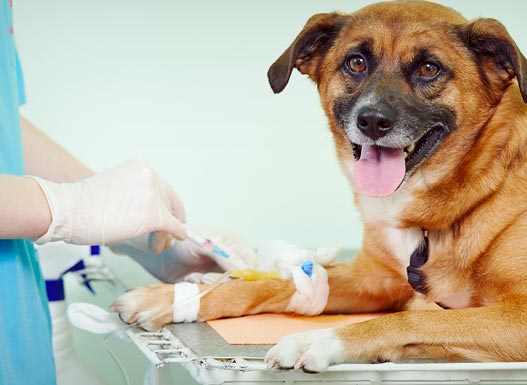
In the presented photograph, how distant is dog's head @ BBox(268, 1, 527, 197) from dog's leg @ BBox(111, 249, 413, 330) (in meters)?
0.28

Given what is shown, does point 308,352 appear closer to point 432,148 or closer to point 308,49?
→ point 432,148

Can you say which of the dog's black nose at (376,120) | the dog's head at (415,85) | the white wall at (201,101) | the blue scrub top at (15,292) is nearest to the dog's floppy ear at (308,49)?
the dog's head at (415,85)

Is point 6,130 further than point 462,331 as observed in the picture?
Yes

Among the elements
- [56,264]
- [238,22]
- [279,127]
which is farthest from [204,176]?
[56,264]

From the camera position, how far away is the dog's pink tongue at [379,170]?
51.2 inches

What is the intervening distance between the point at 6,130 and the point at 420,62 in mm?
780

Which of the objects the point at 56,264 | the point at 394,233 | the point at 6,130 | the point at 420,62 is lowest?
the point at 56,264

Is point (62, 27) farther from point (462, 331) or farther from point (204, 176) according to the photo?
point (462, 331)

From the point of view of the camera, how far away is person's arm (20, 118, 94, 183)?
160 cm

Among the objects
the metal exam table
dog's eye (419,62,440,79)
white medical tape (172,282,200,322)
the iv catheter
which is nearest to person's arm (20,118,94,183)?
the iv catheter

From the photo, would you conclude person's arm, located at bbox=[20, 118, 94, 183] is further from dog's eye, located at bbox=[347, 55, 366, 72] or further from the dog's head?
dog's eye, located at bbox=[347, 55, 366, 72]

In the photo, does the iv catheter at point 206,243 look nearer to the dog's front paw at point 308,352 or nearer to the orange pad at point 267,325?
the orange pad at point 267,325

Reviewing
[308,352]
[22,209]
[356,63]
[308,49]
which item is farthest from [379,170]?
[22,209]

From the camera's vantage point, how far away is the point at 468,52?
132 cm
